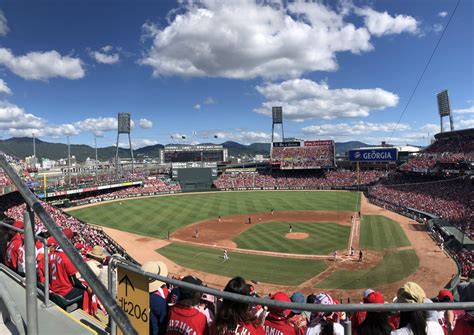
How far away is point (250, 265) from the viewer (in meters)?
22.5

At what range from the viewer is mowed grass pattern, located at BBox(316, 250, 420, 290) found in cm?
1911

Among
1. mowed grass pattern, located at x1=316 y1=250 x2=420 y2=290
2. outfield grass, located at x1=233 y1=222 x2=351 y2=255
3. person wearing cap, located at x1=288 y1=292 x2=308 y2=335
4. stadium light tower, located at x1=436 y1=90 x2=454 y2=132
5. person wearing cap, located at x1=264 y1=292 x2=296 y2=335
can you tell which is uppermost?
stadium light tower, located at x1=436 y1=90 x2=454 y2=132

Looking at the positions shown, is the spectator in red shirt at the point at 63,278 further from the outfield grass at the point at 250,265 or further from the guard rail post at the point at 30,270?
the outfield grass at the point at 250,265

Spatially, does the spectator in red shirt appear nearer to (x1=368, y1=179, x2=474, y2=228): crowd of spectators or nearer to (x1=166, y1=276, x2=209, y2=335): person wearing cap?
(x1=166, y1=276, x2=209, y2=335): person wearing cap

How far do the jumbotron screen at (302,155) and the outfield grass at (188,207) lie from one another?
55.3 feet

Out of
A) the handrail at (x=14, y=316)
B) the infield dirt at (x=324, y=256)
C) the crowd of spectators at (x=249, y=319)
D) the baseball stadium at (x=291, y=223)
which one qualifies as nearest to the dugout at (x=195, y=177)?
the baseball stadium at (x=291, y=223)

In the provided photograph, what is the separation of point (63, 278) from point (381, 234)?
30412 millimetres

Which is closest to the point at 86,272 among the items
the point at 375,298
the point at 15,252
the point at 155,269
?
the point at 155,269

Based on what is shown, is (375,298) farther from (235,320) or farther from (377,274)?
(377,274)

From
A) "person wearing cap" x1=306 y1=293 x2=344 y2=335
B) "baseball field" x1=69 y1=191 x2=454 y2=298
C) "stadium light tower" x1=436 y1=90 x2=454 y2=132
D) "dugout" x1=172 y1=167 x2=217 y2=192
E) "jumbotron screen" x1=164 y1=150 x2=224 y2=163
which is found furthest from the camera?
"jumbotron screen" x1=164 y1=150 x2=224 y2=163

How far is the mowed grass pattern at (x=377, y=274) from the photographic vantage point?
1911cm

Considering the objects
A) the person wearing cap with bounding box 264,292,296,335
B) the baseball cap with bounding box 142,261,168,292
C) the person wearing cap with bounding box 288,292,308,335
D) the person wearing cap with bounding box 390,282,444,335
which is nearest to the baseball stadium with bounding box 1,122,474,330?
the baseball cap with bounding box 142,261,168,292

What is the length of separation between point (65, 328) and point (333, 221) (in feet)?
116

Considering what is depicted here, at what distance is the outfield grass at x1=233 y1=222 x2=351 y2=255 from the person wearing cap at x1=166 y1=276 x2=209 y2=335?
2321 centimetres
